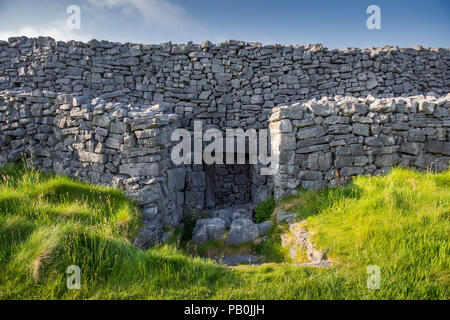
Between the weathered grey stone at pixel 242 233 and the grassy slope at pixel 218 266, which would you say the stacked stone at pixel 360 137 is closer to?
the grassy slope at pixel 218 266

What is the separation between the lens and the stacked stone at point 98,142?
559 centimetres

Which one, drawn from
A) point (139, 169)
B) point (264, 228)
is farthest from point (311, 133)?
point (139, 169)

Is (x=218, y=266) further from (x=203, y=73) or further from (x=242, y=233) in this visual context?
(x=203, y=73)

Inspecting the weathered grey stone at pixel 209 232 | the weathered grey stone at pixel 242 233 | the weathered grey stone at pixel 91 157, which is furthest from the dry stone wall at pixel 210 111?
the weathered grey stone at pixel 242 233

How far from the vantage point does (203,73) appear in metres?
9.26

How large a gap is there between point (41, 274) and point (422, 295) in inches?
171

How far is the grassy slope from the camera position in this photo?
2730 mm

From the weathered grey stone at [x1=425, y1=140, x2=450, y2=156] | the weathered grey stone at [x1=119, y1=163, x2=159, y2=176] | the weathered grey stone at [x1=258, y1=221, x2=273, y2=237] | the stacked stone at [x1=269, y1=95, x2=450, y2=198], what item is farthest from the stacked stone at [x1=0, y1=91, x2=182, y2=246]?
the weathered grey stone at [x1=425, y1=140, x2=450, y2=156]

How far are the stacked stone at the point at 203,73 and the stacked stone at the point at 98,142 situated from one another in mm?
2849

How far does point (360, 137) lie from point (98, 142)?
6.51m

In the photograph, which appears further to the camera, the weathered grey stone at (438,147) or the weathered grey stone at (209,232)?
the weathered grey stone at (438,147)

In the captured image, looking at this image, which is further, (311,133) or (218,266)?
(311,133)
